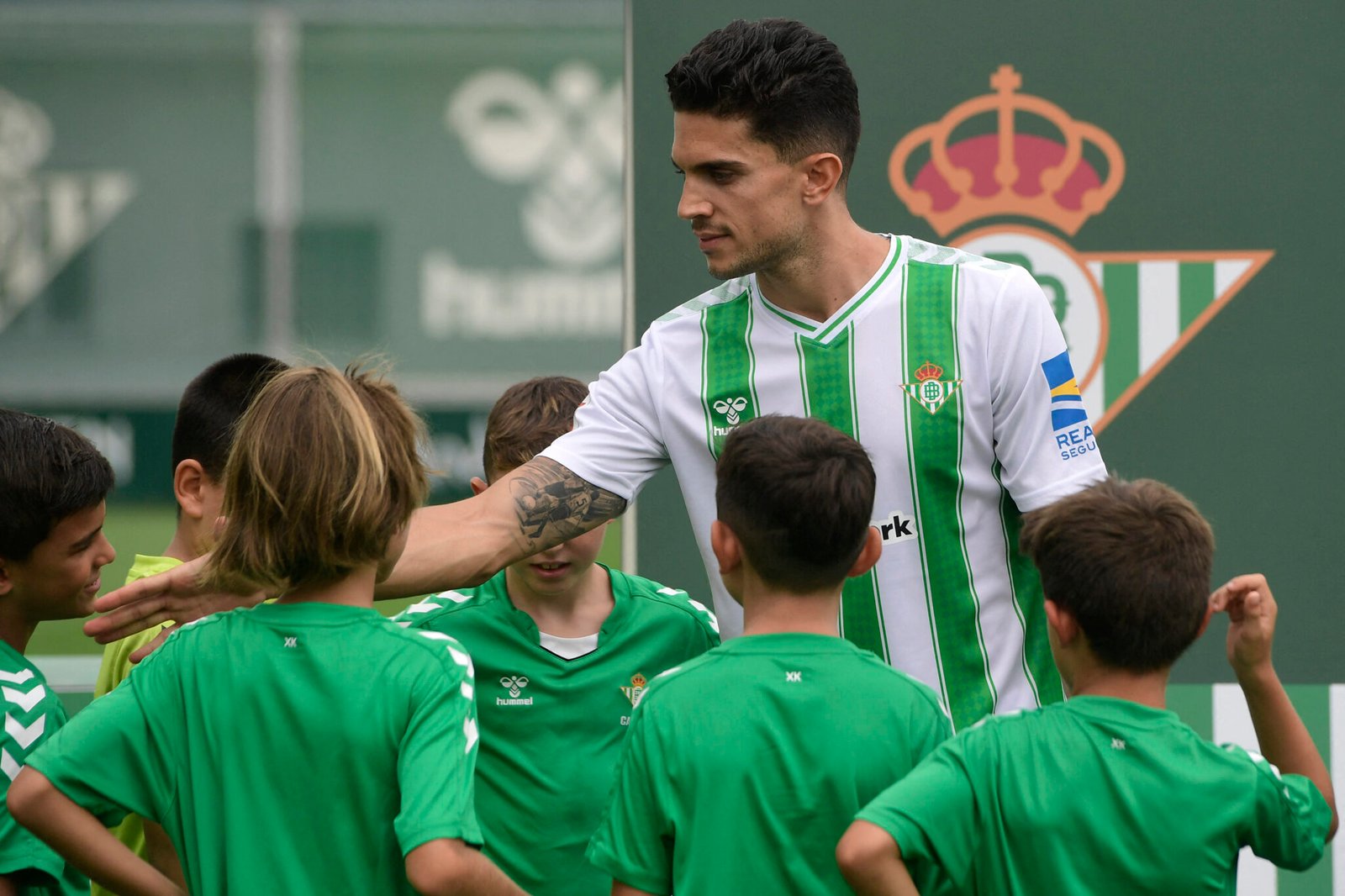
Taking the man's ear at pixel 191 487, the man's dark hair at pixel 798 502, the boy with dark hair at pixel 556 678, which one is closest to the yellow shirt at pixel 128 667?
the man's ear at pixel 191 487

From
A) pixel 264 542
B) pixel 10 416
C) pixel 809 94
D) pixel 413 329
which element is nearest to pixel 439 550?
pixel 264 542

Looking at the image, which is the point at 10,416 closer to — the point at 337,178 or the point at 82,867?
the point at 82,867

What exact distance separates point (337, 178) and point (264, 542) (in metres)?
3.54

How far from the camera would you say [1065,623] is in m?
1.92

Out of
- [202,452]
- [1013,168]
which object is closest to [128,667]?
[202,452]

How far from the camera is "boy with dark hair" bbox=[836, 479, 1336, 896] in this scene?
1788 millimetres

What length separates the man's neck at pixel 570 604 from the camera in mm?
2719

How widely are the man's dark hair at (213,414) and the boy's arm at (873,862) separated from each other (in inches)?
58.8

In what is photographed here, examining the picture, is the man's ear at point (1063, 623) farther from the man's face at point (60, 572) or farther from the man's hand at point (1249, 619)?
the man's face at point (60, 572)

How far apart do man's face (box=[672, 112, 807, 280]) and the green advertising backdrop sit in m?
1.33

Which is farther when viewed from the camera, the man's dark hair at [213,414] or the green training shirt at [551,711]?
the man's dark hair at [213,414]

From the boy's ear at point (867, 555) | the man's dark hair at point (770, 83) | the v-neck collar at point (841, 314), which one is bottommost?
the boy's ear at point (867, 555)

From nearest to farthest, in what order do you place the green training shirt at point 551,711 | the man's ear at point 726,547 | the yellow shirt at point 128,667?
1. the man's ear at point 726,547
2. the yellow shirt at point 128,667
3. the green training shirt at point 551,711

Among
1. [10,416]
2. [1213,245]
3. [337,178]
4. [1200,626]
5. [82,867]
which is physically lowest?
[82,867]
